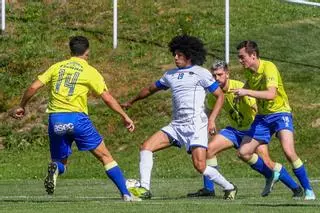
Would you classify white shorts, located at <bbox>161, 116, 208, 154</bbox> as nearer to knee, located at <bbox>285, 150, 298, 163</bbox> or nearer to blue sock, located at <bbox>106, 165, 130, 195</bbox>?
blue sock, located at <bbox>106, 165, 130, 195</bbox>

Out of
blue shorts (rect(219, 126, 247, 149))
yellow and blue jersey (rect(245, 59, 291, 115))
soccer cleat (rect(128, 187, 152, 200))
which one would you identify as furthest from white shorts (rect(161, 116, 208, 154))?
blue shorts (rect(219, 126, 247, 149))

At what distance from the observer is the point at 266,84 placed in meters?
15.1

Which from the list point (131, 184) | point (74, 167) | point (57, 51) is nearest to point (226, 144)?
point (131, 184)

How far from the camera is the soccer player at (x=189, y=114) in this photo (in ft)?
49.3

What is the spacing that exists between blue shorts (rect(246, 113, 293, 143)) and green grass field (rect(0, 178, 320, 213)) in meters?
0.84

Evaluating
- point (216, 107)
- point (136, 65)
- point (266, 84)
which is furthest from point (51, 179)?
point (136, 65)

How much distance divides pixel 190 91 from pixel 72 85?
5.03 ft

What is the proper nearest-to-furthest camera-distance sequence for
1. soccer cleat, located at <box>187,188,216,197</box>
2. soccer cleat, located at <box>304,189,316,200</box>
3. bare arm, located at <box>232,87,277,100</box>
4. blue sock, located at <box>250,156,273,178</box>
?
1. bare arm, located at <box>232,87,277,100</box>
2. soccer cleat, located at <box>304,189,316,200</box>
3. soccer cleat, located at <box>187,188,216,197</box>
4. blue sock, located at <box>250,156,273,178</box>

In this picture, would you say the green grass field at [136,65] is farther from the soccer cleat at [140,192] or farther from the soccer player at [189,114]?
the soccer cleat at [140,192]

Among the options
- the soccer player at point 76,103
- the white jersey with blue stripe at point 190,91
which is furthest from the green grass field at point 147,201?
the white jersey with blue stripe at point 190,91

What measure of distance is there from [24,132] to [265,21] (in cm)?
915

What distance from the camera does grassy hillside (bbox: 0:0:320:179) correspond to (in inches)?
1033

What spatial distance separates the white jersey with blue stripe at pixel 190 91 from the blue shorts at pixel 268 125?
3.38ft

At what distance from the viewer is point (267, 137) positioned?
52.0ft
